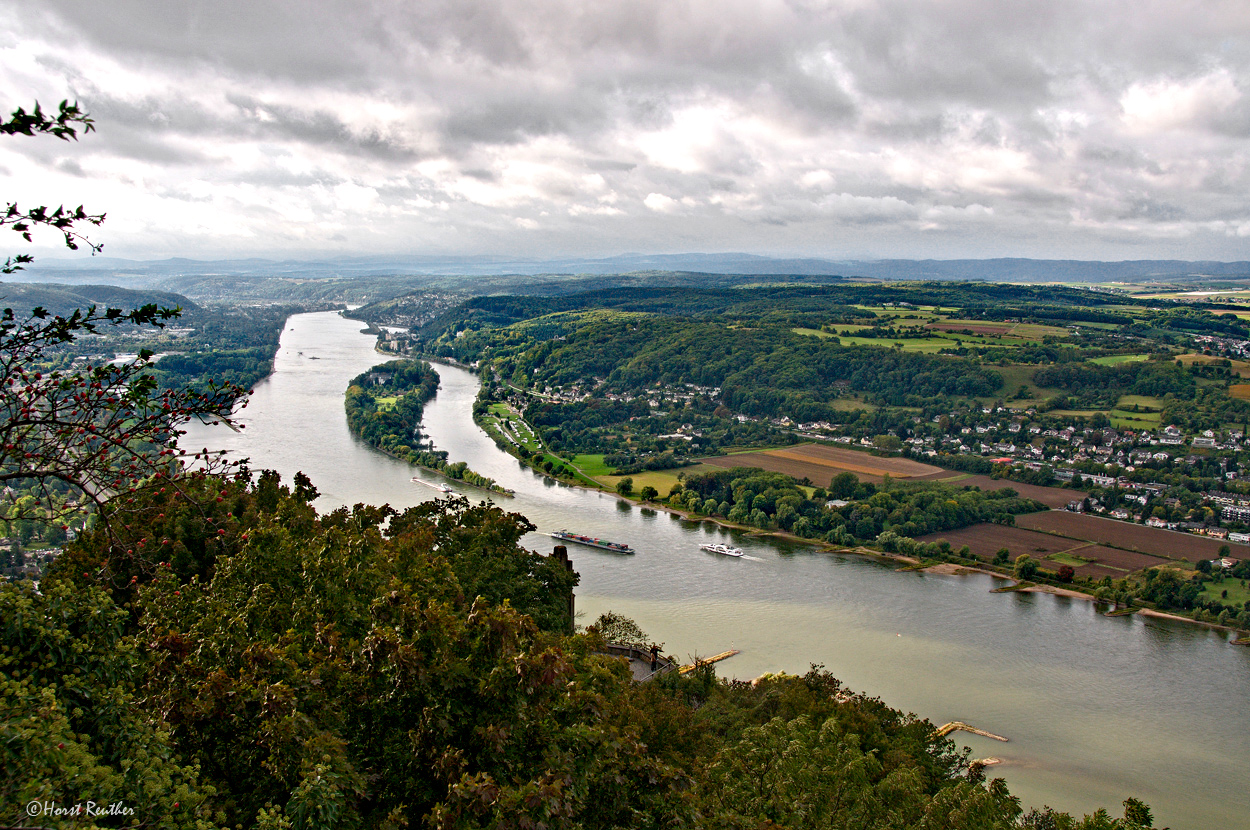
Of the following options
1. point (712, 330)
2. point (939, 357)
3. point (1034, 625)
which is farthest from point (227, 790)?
point (712, 330)

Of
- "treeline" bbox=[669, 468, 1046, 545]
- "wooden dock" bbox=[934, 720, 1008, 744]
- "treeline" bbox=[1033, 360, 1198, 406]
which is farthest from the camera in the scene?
"treeline" bbox=[1033, 360, 1198, 406]

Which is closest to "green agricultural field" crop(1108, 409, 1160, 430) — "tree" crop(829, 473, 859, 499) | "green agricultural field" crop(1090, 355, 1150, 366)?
"green agricultural field" crop(1090, 355, 1150, 366)

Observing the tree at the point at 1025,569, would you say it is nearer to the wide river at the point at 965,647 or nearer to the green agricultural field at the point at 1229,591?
the wide river at the point at 965,647

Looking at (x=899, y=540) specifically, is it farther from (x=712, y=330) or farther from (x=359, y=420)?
(x=712, y=330)

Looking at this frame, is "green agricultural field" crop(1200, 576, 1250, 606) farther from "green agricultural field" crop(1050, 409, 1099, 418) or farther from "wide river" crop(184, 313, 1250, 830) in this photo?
"green agricultural field" crop(1050, 409, 1099, 418)

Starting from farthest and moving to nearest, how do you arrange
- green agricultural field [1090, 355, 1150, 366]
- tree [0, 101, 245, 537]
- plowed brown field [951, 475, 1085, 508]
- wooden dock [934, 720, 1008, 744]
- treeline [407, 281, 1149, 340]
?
treeline [407, 281, 1149, 340] → green agricultural field [1090, 355, 1150, 366] → plowed brown field [951, 475, 1085, 508] → wooden dock [934, 720, 1008, 744] → tree [0, 101, 245, 537]

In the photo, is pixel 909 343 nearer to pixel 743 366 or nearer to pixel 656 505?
pixel 743 366
